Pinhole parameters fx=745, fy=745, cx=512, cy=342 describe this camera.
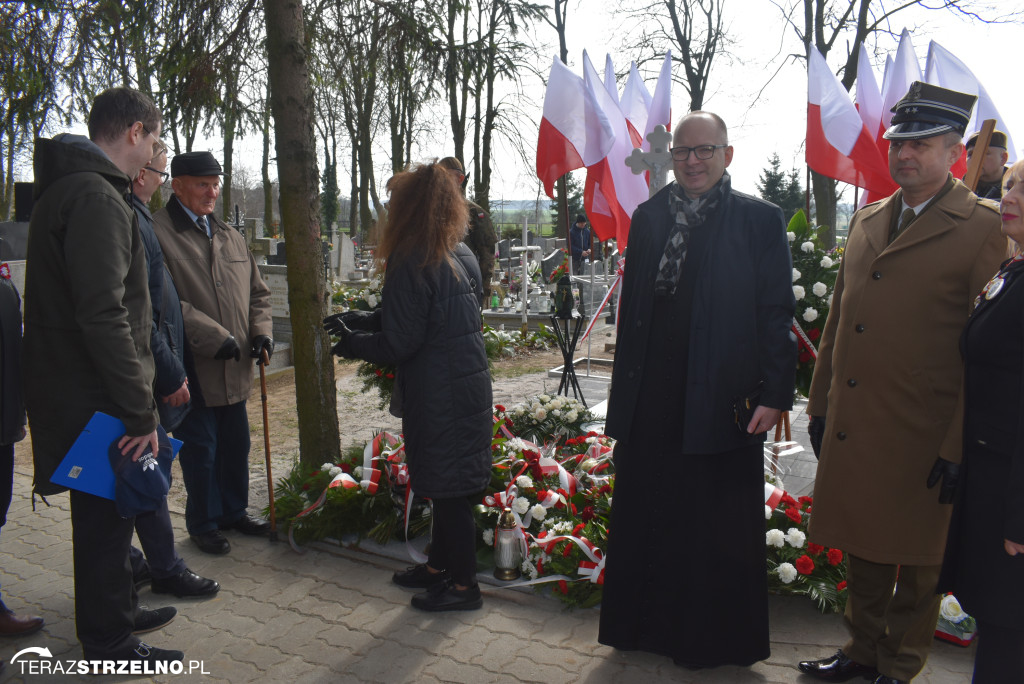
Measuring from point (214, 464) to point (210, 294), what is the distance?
90 centimetres

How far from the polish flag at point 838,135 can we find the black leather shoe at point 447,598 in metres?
4.26

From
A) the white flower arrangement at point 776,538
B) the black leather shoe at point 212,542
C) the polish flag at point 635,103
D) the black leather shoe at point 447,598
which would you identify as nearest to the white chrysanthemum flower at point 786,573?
the white flower arrangement at point 776,538

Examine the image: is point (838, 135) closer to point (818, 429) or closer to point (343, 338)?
point (818, 429)

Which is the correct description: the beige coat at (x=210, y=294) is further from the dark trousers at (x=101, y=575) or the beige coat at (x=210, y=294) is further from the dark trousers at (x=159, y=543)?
the dark trousers at (x=101, y=575)

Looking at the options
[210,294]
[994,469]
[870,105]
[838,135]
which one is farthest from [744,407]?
[870,105]

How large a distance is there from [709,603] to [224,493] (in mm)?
2631

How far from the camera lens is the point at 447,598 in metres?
3.23

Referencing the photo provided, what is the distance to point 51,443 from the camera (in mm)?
2625

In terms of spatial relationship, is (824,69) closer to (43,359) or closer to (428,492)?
(428,492)

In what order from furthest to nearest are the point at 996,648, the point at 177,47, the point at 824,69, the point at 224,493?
the point at 824,69 → the point at 177,47 → the point at 224,493 → the point at 996,648

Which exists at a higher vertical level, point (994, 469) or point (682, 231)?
Answer: point (682, 231)

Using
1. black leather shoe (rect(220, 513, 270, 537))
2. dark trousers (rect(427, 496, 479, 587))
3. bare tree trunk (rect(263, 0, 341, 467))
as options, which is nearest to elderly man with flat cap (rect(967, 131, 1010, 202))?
dark trousers (rect(427, 496, 479, 587))

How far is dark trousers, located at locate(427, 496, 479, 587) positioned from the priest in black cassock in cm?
67

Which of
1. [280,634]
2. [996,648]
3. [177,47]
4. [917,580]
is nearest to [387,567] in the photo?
[280,634]
